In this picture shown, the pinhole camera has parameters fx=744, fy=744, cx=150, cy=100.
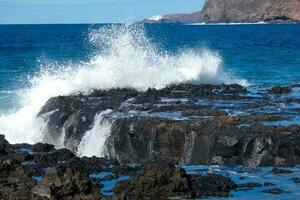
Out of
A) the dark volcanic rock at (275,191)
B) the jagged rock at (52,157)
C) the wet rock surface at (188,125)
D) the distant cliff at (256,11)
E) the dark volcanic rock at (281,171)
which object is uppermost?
the distant cliff at (256,11)

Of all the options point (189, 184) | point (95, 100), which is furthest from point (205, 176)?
point (95, 100)

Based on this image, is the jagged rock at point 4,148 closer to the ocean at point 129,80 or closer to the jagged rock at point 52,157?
the jagged rock at point 52,157

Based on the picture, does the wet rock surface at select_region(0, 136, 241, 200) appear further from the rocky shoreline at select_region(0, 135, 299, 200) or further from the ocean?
the ocean

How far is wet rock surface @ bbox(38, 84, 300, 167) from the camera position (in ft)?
50.7

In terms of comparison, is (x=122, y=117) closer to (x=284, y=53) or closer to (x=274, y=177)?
(x=274, y=177)

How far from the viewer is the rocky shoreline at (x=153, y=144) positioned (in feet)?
39.6

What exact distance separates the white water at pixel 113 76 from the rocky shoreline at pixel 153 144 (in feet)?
9.43

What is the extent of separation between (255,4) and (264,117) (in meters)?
170

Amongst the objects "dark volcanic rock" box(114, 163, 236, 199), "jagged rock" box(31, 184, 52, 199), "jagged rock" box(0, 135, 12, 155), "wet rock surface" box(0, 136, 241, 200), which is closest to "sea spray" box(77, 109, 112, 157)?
"jagged rock" box(0, 135, 12, 155)

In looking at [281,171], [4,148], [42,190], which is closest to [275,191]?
[281,171]

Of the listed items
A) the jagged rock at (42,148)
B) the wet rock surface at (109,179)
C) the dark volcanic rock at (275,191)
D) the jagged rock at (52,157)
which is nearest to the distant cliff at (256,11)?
the jagged rock at (42,148)

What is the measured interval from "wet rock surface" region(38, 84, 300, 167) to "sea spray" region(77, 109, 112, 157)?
9 cm

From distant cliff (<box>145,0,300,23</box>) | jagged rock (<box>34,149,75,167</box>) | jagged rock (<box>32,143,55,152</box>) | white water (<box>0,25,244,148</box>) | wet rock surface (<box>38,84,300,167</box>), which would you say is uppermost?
distant cliff (<box>145,0,300,23</box>)

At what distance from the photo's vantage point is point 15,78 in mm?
45469
